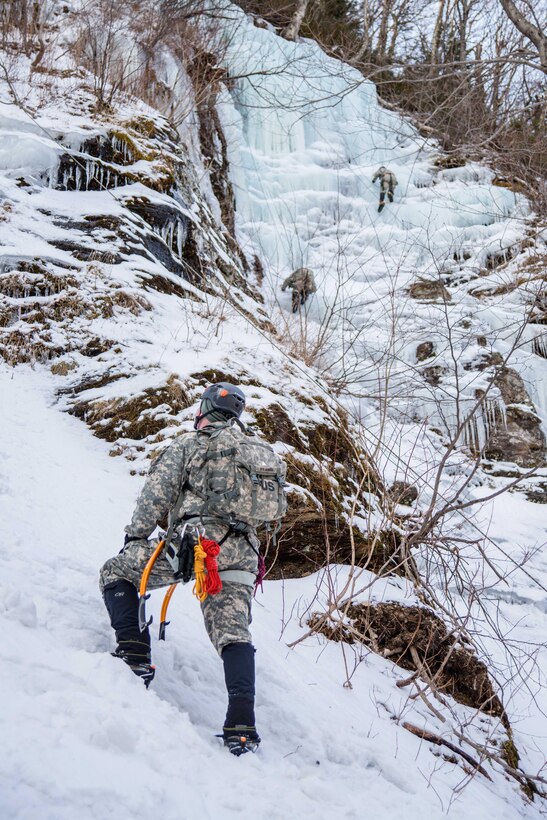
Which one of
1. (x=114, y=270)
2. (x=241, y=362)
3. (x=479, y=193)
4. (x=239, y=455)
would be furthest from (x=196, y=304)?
(x=479, y=193)

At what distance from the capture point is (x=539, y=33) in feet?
13.2

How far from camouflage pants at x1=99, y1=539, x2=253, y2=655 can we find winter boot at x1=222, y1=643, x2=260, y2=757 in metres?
0.08

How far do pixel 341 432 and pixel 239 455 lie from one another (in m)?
2.89

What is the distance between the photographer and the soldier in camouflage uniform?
2145 mm

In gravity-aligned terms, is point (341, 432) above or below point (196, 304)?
below

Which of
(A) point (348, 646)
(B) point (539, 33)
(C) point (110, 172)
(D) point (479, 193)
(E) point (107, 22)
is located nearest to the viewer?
(A) point (348, 646)

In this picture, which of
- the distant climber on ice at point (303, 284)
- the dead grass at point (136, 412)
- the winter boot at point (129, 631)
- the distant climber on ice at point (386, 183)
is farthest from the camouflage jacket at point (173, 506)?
the distant climber on ice at point (386, 183)

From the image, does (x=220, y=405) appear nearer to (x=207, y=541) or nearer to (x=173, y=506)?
(x=173, y=506)

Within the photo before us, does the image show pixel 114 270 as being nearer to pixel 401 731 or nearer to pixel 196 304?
pixel 196 304

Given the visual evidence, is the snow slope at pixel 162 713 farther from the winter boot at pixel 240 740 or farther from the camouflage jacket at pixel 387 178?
the camouflage jacket at pixel 387 178

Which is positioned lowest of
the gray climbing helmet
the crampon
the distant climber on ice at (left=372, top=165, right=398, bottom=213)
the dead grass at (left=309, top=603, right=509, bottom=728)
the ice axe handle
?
the dead grass at (left=309, top=603, right=509, bottom=728)

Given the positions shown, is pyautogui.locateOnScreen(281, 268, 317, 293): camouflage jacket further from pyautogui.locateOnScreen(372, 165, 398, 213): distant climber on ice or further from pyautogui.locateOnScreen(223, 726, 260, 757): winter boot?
pyautogui.locateOnScreen(223, 726, 260, 757): winter boot

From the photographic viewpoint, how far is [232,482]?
2408 millimetres

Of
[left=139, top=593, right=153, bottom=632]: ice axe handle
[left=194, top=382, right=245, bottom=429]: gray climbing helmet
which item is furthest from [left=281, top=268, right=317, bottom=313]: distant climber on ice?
[left=139, top=593, right=153, bottom=632]: ice axe handle
